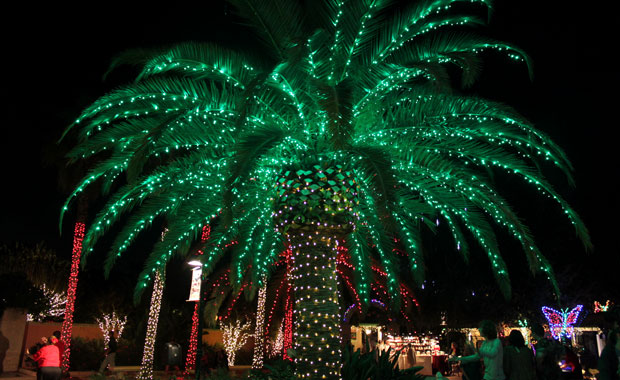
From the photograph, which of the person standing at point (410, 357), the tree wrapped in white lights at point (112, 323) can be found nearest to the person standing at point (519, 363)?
the person standing at point (410, 357)

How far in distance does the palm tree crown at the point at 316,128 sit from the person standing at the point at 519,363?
8.59ft

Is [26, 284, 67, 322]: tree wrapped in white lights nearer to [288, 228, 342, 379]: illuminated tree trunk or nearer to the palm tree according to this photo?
the palm tree

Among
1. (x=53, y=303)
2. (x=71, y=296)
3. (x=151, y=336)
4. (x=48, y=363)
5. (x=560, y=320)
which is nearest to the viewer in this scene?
(x=48, y=363)

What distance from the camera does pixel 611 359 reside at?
22.1 feet

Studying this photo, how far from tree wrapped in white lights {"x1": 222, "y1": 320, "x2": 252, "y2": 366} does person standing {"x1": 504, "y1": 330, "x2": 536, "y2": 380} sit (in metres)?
25.0

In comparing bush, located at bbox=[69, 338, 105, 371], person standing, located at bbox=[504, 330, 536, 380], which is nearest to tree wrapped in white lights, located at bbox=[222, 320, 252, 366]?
bush, located at bbox=[69, 338, 105, 371]

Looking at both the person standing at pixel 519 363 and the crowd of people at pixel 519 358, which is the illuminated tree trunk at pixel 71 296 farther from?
the person standing at pixel 519 363

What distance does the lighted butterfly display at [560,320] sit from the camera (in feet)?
83.5

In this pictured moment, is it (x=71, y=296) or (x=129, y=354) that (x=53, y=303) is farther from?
(x=71, y=296)

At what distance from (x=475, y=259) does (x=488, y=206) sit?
48.6 feet

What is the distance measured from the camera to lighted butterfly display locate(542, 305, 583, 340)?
1001 inches

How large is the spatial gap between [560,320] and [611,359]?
70.2 ft

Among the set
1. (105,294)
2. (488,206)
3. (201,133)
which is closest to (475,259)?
(488,206)

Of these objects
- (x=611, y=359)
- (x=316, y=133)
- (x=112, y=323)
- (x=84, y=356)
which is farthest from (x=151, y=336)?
(x=112, y=323)
